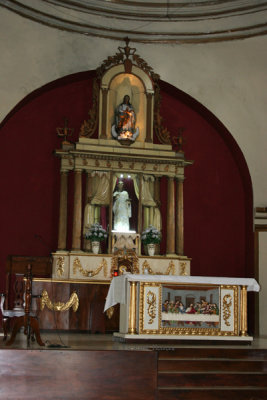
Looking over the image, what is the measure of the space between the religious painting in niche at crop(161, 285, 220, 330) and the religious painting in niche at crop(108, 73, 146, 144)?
169 inches

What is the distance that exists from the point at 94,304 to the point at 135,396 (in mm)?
4016

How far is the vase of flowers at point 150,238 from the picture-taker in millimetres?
12883

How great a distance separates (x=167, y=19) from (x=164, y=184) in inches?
138

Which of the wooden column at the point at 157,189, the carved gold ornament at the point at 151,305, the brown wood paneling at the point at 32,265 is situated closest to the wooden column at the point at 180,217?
the wooden column at the point at 157,189

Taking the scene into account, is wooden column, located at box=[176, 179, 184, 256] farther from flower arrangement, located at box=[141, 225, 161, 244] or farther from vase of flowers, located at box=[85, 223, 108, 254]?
vase of flowers, located at box=[85, 223, 108, 254]

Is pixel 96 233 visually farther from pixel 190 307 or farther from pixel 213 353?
pixel 213 353

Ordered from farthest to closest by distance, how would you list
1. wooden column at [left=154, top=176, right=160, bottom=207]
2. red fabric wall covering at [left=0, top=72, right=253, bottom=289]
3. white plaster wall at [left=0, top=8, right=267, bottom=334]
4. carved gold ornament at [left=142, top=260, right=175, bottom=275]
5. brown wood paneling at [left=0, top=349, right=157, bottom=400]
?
white plaster wall at [left=0, top=8, right=267, bottom=334], wooden column at [left=154, top=176, right=160, bottom=207], red fabric wall covering at [left=0, top=72, right=253, bottom=289], carved gold ornament at [left=142, top=260, right=175, bottom=275], brown wood paneling at [left=0, top=349, right=157, bottom=400]

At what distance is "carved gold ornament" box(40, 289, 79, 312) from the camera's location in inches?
469

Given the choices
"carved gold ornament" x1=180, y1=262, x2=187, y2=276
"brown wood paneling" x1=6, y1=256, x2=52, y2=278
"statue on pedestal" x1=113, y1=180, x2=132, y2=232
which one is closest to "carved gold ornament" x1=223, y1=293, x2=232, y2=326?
"carved gold ornament" x1=180, y1=262, x2=187, y2=276

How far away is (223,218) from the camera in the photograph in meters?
14.3

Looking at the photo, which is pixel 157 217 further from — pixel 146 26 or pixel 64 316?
pixel 146 26

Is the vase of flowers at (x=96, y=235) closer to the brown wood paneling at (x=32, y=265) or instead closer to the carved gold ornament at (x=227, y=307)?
the brown wood paneling at (x=32, y=265)

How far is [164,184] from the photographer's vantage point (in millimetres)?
14219

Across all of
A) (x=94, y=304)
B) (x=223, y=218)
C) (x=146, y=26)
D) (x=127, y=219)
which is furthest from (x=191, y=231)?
(x=146, y=26)
